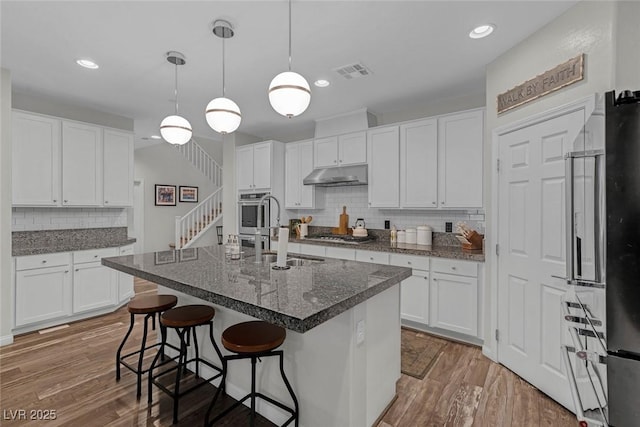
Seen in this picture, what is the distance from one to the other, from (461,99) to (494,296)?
8.03ft

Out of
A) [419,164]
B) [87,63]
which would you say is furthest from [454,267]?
[87,63]

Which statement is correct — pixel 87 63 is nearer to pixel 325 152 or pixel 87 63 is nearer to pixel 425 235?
pixel 325 152

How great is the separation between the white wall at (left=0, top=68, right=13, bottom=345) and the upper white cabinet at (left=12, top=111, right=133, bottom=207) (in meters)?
0.38

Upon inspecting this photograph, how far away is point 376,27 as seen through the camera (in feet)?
7.80

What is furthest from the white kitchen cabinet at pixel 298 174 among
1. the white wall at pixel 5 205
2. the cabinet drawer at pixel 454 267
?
the white wall at pixel 5 205

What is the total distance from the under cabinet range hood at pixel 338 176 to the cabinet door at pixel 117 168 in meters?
2.65

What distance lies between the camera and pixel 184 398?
2184 millimetres

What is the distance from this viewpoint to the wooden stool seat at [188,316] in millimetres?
1969

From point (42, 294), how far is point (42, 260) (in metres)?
0.40

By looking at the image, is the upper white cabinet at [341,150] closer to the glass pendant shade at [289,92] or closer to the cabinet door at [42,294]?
the glass pendant shade at [289,92]

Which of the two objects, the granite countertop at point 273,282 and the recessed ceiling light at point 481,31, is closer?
the granite countertop at point 273,282

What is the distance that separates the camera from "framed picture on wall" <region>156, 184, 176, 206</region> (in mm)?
7336

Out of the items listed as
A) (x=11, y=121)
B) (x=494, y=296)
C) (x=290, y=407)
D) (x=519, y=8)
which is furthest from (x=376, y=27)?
(x=11, y=121)

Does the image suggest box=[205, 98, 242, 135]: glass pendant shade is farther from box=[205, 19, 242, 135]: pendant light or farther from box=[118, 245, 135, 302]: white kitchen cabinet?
box=[118, 245, 135, 302]: white kitchen cabinet
